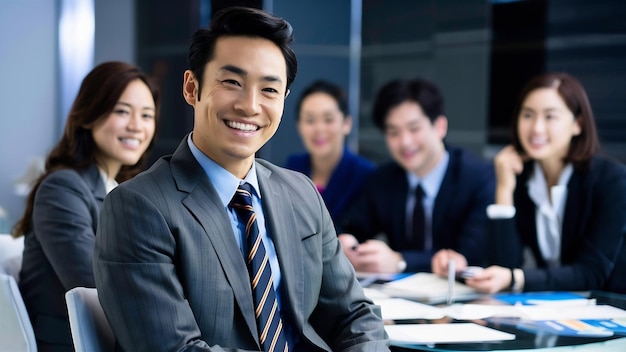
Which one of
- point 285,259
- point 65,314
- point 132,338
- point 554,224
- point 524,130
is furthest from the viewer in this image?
point 524,130

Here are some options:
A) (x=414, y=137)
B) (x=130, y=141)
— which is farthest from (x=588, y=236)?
(x=130, y=141)

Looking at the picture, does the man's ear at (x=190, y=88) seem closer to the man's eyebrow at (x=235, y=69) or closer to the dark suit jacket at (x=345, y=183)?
the man's eyebrow at (x=235, y=69)

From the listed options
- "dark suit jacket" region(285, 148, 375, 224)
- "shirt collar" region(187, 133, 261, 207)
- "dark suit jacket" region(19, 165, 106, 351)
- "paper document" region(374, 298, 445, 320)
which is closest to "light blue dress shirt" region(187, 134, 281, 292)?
"shirt collar" region(187, 133, 261, 207)

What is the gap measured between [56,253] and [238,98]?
3.42 ft

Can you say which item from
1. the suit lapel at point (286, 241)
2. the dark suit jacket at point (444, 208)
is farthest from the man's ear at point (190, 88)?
the dark suit jacket at point (444, 208)

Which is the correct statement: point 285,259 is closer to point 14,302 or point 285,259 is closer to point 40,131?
point 14,302

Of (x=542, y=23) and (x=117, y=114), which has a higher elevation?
(x=542, y=23)

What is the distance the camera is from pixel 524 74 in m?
6.56

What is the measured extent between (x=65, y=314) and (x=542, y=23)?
512 cm

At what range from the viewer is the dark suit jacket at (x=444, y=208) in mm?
3889

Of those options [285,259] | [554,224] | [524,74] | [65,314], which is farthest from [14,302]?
[524,74]

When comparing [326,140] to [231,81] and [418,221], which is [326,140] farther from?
[231,81]

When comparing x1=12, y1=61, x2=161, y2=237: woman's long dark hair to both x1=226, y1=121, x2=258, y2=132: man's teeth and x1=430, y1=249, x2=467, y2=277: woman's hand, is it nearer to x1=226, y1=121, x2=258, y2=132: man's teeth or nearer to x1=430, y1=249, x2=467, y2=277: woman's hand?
x1=226, y1=121, x2=258, y2=132: man's teeth

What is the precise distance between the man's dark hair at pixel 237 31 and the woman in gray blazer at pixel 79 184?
0.94 metres
